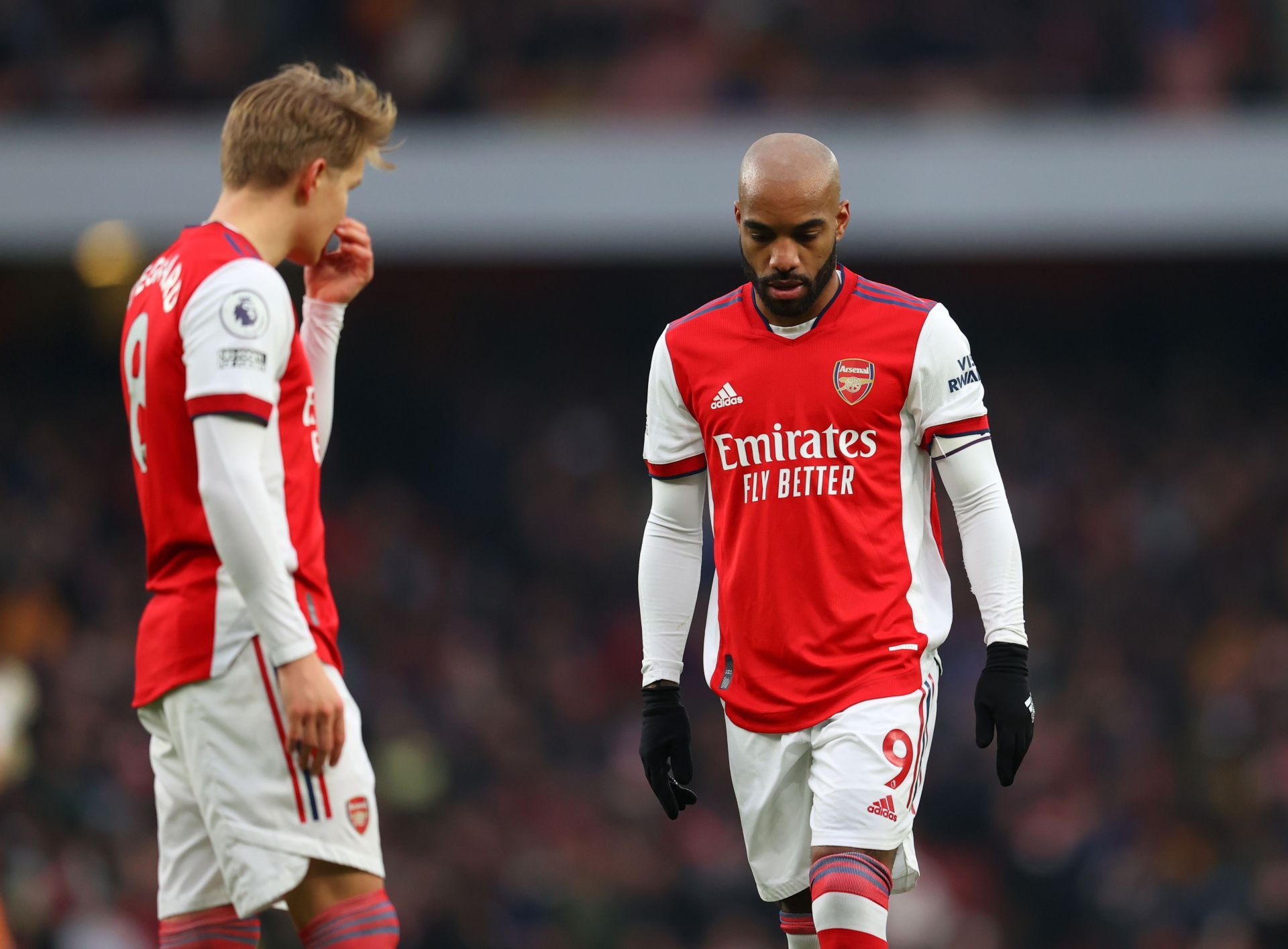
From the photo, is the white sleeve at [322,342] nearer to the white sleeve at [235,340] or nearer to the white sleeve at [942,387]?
the white sleeve at [235,340]

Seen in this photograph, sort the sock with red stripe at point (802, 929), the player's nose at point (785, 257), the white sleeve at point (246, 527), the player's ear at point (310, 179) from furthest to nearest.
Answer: the sock with red stripe at point (802, 929), the player's nose at point (785, 257), the player's ear at point (310, 179), the white sleeve at point (246, 527)

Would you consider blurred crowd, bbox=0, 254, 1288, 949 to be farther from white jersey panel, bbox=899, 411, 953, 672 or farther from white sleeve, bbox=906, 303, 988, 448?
white sleeve, bbox=906, 303, 988, 448

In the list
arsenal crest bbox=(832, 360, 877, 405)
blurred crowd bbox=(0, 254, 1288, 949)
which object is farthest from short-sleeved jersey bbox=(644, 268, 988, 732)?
blurred crowd bbox=(0, 254, 1288, 949)

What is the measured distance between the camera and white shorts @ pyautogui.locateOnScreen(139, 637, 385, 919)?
11.0 ft

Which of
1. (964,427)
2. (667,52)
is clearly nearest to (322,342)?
(964,427)

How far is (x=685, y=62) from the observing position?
1276 cm

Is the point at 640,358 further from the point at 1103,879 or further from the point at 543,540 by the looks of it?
the point at 1103,879

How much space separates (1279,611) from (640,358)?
5.28 m

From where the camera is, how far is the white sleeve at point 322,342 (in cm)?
418

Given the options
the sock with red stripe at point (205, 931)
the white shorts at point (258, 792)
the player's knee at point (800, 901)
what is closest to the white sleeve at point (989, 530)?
the player's knee at point (800, 901)

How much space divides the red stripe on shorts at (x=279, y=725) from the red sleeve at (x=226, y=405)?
1.45ft

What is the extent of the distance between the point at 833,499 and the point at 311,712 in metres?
1.41

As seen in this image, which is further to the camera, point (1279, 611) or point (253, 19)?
point (253, 19)

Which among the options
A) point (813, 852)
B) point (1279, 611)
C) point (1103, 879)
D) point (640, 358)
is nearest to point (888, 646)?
point (813, 852)
